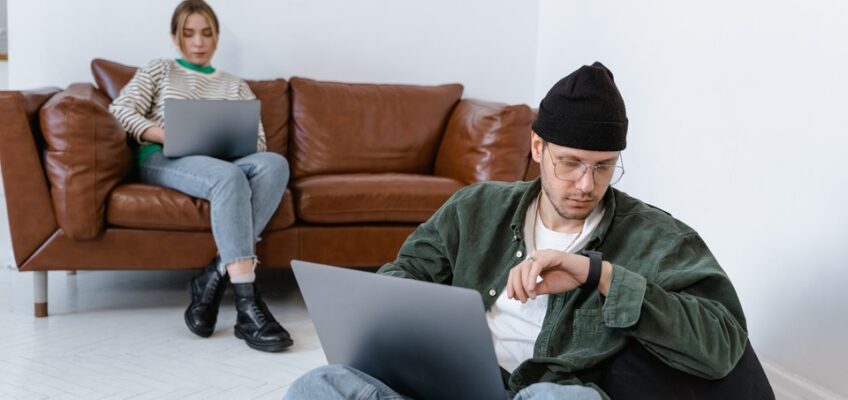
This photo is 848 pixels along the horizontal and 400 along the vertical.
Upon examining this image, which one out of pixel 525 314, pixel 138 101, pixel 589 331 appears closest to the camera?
pixel 589 331

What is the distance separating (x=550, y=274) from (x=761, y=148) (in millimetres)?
1564

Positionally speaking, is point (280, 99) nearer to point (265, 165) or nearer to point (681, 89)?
point (265, 165)

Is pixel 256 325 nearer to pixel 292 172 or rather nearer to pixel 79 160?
pixel 79 160

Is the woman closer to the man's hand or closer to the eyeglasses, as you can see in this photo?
the eyeglasses

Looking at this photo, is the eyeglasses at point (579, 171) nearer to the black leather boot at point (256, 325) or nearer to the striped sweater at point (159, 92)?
the black leather boot at point (256, 325)

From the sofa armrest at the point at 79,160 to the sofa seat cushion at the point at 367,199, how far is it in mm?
694

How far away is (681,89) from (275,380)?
1650 millimetres

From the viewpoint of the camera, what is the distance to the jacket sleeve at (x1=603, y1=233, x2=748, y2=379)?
1.53 meters

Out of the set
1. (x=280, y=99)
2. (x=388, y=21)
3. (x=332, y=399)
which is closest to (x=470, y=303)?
(x=332, y=399)

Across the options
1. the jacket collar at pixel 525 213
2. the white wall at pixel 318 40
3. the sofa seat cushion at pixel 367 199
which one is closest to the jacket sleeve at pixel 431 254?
the jacket collar at pixel 525 213

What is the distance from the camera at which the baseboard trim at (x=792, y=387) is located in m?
2.60

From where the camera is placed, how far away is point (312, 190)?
12.2ft

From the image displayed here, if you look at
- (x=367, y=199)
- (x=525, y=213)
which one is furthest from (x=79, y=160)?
(x=525, y=213)

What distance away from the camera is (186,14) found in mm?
3918
